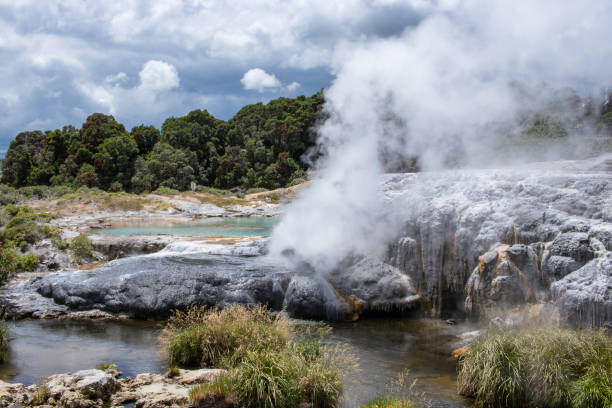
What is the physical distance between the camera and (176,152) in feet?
201

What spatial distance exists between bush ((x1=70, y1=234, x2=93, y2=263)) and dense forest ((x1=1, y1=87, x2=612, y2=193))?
4014cm

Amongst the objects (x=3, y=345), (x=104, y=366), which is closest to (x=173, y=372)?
(x=104, y=366)

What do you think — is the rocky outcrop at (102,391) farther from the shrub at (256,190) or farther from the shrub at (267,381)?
the shrub at (256,190)

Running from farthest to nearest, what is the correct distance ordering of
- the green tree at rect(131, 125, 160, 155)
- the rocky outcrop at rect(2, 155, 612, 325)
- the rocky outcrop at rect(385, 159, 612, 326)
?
the green tree at rect(131, 125, 160, 155)
the rocky outcrop at rect(2, 155, 612, 325)
the rocky outcrop at rect(385, 159, 612, 326)

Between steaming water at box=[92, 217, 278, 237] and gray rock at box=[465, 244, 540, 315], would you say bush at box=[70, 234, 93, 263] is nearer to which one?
steaming water at box=[92, 217, 278, 237]

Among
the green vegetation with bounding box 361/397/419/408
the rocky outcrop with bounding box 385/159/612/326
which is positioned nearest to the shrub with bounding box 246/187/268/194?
the rocky outcrop with bounding box 385/159/612/326

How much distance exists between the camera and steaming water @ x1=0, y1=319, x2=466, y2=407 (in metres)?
7.50

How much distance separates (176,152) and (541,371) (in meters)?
60.0

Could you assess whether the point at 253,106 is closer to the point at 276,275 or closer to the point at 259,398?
the point at 276,275

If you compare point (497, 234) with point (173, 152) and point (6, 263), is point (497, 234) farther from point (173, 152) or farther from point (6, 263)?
point (173, 152)

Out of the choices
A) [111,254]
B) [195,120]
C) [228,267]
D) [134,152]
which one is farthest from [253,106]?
[228,267]

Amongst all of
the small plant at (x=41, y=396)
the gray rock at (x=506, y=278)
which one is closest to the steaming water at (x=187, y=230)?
the gray rock at (x=506, y=278)

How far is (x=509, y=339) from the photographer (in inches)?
269

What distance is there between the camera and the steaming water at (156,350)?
7496 mm
